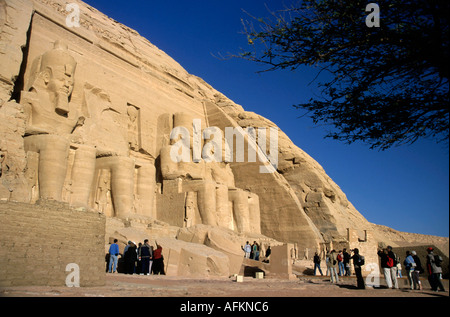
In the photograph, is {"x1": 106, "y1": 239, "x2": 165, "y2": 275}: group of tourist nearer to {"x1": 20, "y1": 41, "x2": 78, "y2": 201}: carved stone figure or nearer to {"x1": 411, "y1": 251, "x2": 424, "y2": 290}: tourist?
{"x1": 20, "y1": 41, "x2": 78, "y2": 201}: carved stone figure

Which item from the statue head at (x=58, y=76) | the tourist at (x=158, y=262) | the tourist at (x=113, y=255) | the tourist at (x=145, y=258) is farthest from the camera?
the statue head at (x=58, y=76)

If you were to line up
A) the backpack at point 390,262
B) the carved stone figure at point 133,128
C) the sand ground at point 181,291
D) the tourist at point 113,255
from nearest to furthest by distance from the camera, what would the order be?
the sand ground at point 181,291, the backpack at point 390,262, the tourist at point 113,255, the carved stone figure at point 133,128

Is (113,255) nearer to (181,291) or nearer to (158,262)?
(158,262)

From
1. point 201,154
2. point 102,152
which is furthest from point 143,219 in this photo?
point 201,154

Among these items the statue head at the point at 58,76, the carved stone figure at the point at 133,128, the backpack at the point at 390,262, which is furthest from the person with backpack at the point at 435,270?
the carved stone figure at the point at 133,128

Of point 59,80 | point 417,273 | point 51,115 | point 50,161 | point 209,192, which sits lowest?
point 417,273

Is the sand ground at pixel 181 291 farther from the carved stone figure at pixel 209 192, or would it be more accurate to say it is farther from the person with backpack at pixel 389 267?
the carved stone figure at pixel 209 192

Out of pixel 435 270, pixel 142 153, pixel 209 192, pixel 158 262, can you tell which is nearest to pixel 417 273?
pixel 435 270
